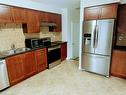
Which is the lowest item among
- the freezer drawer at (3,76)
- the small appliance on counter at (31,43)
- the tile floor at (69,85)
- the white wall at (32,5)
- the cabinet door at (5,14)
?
the tile floor at (69,85)

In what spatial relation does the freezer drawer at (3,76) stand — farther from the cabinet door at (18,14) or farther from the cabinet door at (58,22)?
the cabinet door at (58,22)

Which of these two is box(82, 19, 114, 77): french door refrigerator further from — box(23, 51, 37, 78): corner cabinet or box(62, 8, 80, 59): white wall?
box(23, 51, 37, 78): corner cabinet

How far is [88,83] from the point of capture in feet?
10.2

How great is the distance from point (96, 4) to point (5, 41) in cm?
309

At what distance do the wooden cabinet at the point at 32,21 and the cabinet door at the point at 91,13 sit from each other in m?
1.75

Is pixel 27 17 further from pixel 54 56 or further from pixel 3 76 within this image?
pixel 3 76

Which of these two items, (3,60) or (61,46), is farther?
(61,46)

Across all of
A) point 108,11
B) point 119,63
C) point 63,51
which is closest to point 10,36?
point 63,51

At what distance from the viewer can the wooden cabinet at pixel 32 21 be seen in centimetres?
363

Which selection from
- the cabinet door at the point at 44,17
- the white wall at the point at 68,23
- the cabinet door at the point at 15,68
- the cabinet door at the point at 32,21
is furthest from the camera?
the white wall at the point at 68,23

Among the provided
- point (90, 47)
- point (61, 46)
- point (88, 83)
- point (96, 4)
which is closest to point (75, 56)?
point (61, 46)

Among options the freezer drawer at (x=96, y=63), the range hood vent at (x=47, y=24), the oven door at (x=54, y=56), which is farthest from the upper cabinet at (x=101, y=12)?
the oven door at (x=54, y=56)

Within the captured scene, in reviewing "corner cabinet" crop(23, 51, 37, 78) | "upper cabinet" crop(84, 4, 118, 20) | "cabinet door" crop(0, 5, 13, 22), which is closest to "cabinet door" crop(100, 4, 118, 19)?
"upper cabinet" crop(84, 4, 118, 20)

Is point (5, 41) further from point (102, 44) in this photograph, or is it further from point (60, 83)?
point (102, 44)
